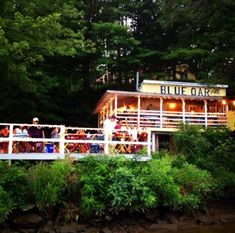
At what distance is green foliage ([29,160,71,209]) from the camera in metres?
15.4

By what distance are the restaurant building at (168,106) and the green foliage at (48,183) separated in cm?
1093

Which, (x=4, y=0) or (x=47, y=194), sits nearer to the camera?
(x=47, y=194)

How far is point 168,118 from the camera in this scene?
27812 millimetres

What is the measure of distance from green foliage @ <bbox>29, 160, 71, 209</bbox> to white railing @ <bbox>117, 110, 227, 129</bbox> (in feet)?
35.2

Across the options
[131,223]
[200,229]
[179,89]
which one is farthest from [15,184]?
[179,89]

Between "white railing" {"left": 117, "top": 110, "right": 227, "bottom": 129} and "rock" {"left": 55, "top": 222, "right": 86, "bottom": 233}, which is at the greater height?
"white railing" {"left": 117, "top": 110, "right": 227, "bottom": 129}

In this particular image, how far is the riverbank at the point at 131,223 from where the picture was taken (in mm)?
15461

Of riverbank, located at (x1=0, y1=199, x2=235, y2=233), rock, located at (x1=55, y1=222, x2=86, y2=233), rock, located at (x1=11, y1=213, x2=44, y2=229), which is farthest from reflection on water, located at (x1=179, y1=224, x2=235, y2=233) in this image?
rock, located at (x1=11, y1=213, x2=44, y2=229)

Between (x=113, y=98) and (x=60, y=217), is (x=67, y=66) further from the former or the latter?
(x=60, y=217)

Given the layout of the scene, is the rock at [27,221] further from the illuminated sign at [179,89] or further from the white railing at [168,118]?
the illuminated sign at [179,89]

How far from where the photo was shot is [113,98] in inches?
1101

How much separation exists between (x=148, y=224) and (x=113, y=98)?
12638 mm

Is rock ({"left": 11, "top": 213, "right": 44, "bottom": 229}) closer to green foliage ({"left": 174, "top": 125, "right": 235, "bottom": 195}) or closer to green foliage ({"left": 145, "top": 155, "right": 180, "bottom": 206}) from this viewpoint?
green foliage ({"left": 145, "top": 155, "right": 180, "bottom": 206})

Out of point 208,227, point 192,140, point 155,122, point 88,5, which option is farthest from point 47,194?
point 88,5
